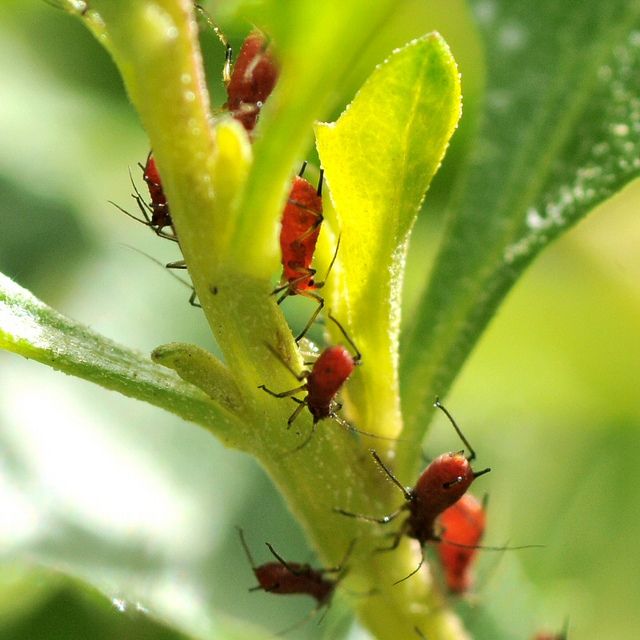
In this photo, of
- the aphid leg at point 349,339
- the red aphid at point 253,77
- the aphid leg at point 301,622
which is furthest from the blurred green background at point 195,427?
the red aphid at point 253,77

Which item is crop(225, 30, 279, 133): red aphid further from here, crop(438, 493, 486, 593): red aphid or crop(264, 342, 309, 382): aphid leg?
crop(438, 493, 486, 593): red aphid

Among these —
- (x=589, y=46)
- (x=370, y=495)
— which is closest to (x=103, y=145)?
(x=589, y=46)

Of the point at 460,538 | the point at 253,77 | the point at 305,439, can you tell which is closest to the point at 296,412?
the point at 305,439

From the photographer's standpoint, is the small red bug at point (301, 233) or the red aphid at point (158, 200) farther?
the red aphid at point (158, 200)

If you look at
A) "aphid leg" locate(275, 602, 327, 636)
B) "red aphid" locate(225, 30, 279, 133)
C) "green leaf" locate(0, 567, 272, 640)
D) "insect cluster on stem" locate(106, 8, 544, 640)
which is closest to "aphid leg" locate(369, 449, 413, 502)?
"insect cluster on stem" locate(106, 8, 544, 640)

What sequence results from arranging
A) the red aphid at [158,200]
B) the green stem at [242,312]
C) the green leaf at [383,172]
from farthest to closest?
the red aphid at [158,200]
the green leaf at [383,172]
the green stem at [242,312]

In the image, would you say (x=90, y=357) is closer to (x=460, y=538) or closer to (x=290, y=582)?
(x=290, y=582)

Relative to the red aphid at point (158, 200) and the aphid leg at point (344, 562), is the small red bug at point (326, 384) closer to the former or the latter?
the aphid leg at point (344, 562)
